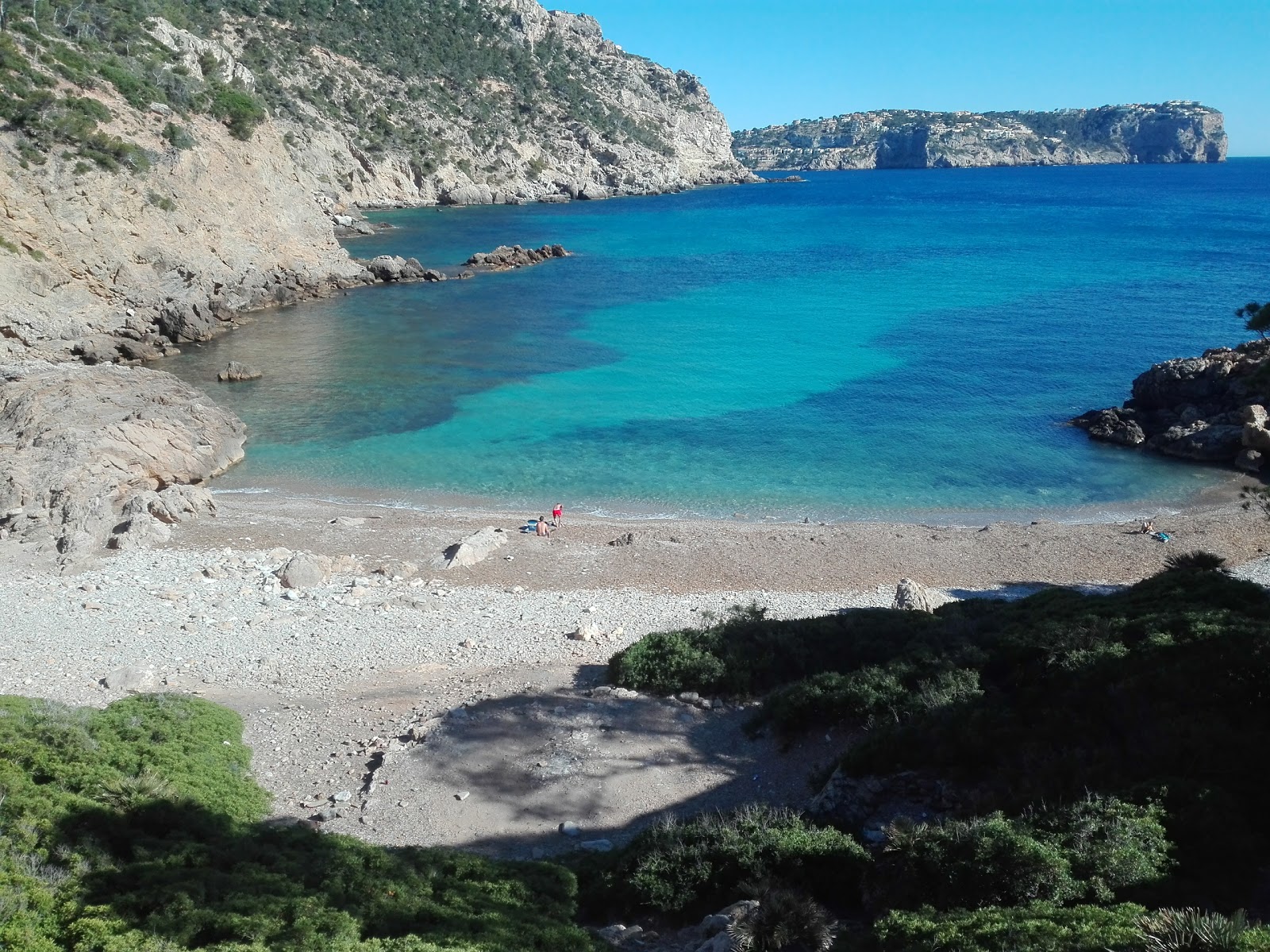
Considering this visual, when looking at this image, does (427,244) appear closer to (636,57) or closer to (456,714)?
(456,714)

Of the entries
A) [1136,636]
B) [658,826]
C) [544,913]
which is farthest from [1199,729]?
[544,913]

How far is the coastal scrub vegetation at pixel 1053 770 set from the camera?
596 centimetres

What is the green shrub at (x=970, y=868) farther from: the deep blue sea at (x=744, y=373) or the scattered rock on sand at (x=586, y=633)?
the deep blue sea at (x=744, y=373)

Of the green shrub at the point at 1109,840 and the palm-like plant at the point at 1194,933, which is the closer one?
the palm-like plant at the point at 1194,933

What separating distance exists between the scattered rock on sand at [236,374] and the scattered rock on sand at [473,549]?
17.4 metres

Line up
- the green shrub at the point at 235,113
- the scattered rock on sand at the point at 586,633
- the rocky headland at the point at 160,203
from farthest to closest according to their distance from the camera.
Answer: the green shrub at the point at 235,113 → the rocky headland at the point at 160,203 → the scattered rock on sand at the point at 586,633

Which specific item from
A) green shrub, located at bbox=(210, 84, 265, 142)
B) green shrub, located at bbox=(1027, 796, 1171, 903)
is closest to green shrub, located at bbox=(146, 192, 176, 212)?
green shrub, located at bbox=(210, 84, 265, 142)

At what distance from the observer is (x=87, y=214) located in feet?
113

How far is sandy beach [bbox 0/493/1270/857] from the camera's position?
34.5ft

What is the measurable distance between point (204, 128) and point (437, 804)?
138ft

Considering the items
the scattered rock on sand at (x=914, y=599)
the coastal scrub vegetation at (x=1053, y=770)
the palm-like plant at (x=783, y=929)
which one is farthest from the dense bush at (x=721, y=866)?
the scattered rock on sand at (x=914, y=599)

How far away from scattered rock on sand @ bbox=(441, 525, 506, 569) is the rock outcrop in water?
768 inches

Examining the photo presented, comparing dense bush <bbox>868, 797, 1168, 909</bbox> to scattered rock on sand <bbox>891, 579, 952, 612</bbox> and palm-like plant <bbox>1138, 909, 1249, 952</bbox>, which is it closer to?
palm-like plant <bbox>1138, 909, 1249, 952</bbox>

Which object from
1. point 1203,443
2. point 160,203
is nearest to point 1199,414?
point 1203,443
